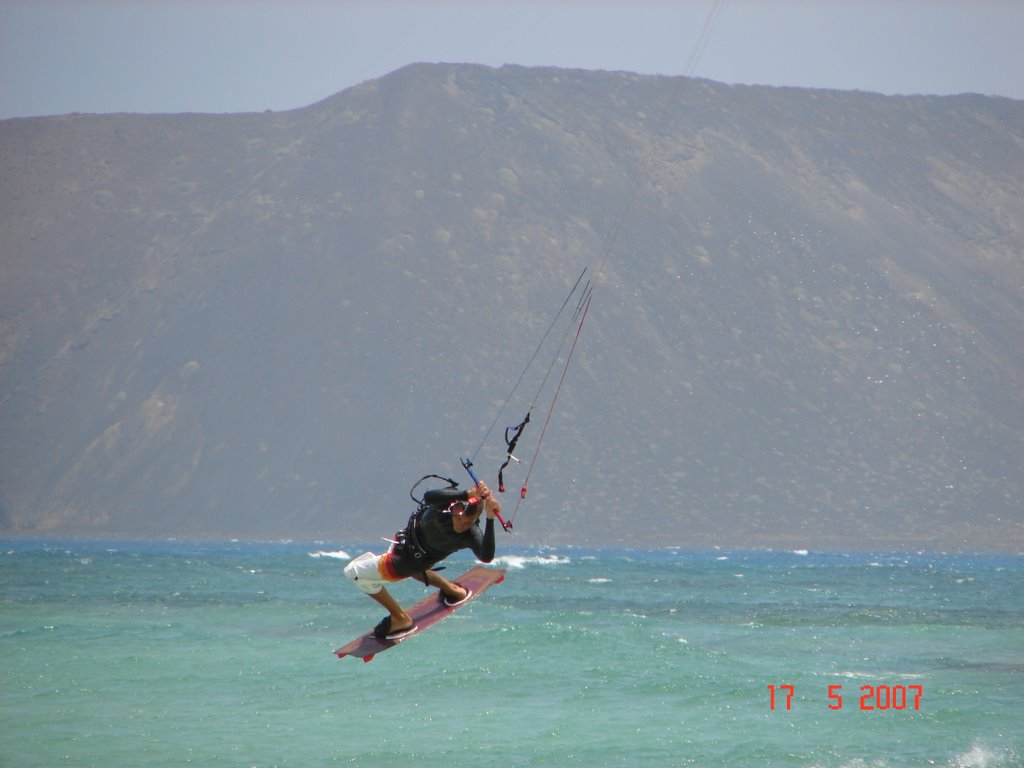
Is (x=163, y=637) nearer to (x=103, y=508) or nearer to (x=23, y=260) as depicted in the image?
(x=103, y=508)

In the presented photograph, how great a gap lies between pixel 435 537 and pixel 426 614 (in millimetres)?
2203

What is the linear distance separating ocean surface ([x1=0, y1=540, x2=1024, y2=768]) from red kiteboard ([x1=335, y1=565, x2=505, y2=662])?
2.61 meters

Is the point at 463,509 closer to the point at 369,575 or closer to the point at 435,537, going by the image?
the point at 435,537

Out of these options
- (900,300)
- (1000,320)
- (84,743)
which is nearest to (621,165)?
(900,300)

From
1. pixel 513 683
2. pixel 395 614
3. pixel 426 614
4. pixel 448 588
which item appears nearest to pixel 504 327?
pixel 513 683

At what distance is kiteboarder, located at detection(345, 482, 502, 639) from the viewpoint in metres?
12.6

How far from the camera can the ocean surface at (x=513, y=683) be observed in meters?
17.4

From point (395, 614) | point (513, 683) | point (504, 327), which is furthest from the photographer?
point (504, 327)

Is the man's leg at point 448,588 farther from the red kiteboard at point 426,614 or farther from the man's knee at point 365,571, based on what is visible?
the man's knee at point 365,571

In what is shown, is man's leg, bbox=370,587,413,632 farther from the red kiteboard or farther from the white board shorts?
the white board shorts

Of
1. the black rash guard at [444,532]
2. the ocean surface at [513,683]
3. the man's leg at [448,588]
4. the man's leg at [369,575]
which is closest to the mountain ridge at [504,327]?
the ocean surface at [513,683]

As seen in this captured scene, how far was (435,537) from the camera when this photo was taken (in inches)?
504

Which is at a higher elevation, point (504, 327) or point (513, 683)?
point (504, 327)

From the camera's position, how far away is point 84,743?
17.5 metres
